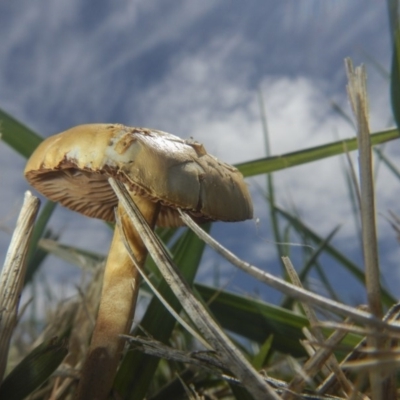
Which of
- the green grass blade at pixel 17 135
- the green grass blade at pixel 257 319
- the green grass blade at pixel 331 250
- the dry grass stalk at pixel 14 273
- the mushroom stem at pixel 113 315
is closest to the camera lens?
the dry grass stalk at pixel 14 273

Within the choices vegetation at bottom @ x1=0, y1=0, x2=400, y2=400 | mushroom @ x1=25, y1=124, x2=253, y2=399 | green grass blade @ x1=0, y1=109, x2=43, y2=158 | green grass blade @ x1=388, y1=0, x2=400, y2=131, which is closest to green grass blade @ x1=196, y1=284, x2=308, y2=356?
vegetation at bottom @ x1=0, y1=0, x2=400, y2=400

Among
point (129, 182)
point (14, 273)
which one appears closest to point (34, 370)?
point (14, 273)

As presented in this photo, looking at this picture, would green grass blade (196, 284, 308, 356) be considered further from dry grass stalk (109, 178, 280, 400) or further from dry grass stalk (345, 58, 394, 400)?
dry grass stalk (345, 58, 394, 400)

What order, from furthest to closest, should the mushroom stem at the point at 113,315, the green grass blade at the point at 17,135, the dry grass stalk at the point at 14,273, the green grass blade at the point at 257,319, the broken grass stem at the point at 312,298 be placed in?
the green grass blade at the point at 17,135 < the green grass blade at the point at 257,319 < the mushroom stem at the point at 113,315 < the dry grass stalk at the point at 14,273 < the broken grass stem at the point at 312,298

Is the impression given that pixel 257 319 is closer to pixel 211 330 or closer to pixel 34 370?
pixel 34 370

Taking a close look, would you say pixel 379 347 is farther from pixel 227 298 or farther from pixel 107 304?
pixel 227 298

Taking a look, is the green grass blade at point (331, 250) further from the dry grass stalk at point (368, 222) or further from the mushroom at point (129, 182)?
the dry grass stalk at point (368, 222)

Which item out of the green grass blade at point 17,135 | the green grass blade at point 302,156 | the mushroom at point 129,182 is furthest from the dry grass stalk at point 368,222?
the green grass blade at point 17,135
